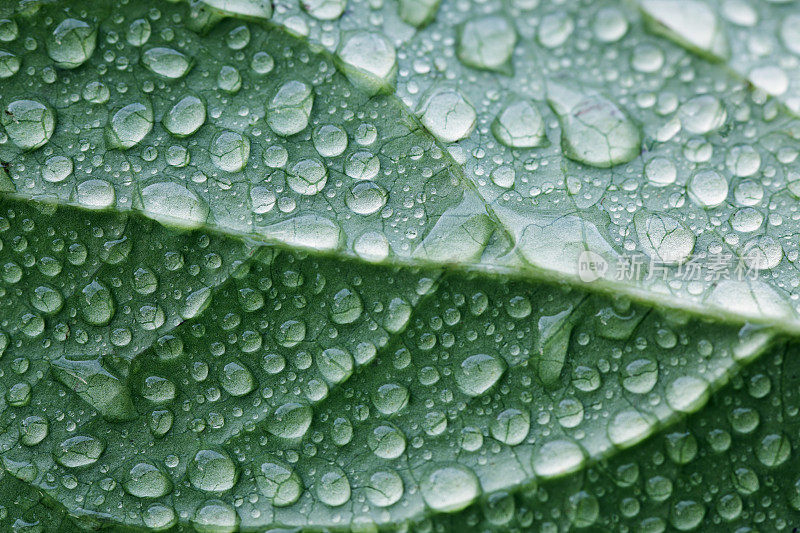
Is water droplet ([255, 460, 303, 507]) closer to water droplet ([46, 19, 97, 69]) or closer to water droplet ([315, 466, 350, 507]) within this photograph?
water droplet ([315, 466, 350, 507])

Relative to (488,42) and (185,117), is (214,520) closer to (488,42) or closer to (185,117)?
(185,117)

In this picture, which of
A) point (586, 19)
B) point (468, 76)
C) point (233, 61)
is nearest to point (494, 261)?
point (468, 76)

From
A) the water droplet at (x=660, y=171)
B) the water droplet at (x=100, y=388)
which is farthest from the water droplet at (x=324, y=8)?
the water droplet at (x=100, y=388)

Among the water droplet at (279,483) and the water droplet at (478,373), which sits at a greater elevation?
the water droplet at (478,373)

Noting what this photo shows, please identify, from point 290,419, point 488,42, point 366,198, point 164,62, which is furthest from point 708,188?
point 164,62

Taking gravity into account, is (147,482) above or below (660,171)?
below

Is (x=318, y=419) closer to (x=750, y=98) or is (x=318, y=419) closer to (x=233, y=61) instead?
(x=233, y=61)

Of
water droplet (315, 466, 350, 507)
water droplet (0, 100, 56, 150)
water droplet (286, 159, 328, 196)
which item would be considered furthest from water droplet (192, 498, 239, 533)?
water droplet (0, 100, 56, 150)

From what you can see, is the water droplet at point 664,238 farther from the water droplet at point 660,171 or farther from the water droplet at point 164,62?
the water droplet at point 164,62
